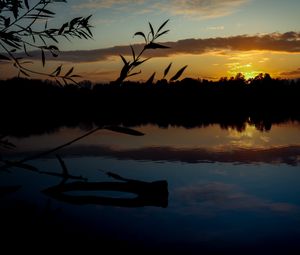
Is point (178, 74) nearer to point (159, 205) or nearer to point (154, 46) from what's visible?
point (154, 46)

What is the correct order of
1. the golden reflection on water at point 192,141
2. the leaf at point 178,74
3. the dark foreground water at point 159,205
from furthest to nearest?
the golden reflection on water at point 192,141 → the dark foreground water at point 159,205 → the leaf at point 178,74

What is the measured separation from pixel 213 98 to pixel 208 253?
93.7 metres

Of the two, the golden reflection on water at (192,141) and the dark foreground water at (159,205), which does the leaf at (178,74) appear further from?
the golden reflection on water at (192,141)

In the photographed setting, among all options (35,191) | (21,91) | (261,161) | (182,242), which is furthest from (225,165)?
(21,91)

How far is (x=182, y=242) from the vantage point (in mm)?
9906

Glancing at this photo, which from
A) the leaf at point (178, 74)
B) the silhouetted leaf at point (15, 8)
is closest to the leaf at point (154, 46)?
the leaf at point (178, 74)

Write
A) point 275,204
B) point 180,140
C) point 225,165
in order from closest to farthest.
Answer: point 275,204 < point 225,165 < point 180,140

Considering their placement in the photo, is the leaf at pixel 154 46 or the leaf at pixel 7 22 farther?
the leaf at pixel 7 22

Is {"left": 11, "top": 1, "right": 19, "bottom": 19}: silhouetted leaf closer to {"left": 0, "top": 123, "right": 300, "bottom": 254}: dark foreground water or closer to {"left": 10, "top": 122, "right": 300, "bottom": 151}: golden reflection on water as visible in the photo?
{"left": 0, "top": 123, "right": 300, "bottom": 254}: dark foreground water

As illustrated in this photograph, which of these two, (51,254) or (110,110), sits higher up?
(110,110)

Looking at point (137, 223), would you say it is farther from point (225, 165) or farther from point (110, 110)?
point (225, 165)

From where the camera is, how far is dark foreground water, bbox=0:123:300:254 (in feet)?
23.9

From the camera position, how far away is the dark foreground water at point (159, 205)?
727 centimetres

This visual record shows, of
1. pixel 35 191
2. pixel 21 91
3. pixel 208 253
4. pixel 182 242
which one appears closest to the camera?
pixel 21 91
